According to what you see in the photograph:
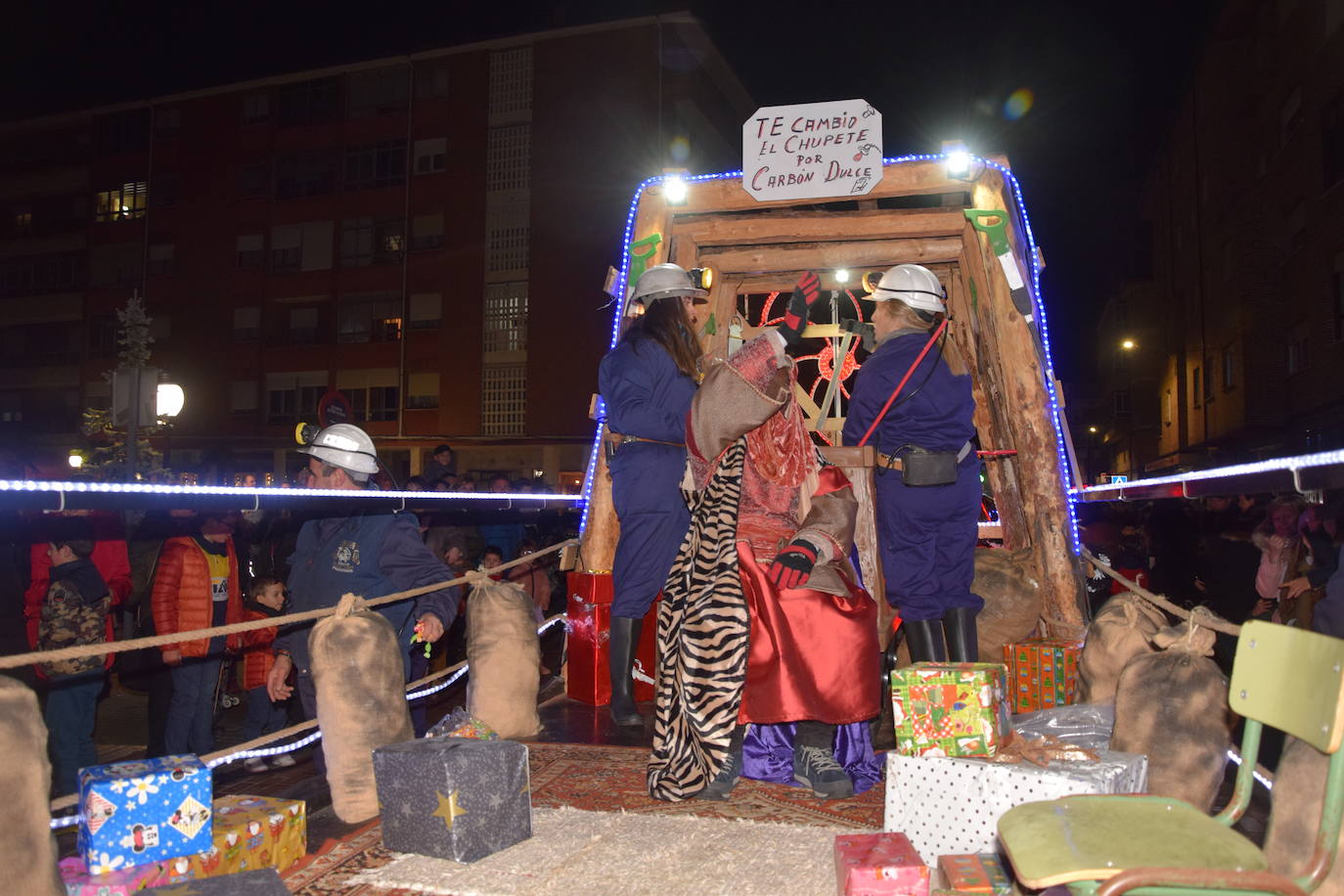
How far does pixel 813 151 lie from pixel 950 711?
12.0ft

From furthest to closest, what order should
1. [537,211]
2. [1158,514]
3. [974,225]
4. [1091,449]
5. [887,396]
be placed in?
[1091,449], [537,211], [1158,514], [974,225], [887,396]

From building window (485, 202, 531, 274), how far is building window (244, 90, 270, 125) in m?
9.17

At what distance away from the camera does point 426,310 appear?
99.2 feet

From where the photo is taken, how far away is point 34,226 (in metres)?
37.1

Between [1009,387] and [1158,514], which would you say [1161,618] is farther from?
[1158,514]

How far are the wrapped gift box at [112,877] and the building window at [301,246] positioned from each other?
102ft

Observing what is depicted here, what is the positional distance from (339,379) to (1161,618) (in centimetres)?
2993

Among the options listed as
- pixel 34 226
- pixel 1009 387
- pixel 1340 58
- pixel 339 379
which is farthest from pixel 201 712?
pixel 34 226

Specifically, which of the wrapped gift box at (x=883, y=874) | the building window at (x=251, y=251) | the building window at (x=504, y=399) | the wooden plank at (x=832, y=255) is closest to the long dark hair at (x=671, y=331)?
the wooden plank at (x=832, y=255)

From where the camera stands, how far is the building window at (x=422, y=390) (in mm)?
30078

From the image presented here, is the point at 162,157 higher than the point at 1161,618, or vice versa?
the point at 162,157

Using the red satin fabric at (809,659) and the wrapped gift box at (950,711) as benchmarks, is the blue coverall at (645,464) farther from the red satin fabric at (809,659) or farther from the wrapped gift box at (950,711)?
the wrapped gift box at (950,711)

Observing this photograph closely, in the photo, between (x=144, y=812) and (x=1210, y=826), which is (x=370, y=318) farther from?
(x=1210, y=826)

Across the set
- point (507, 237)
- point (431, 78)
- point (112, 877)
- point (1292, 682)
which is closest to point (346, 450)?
point (112, 877)
